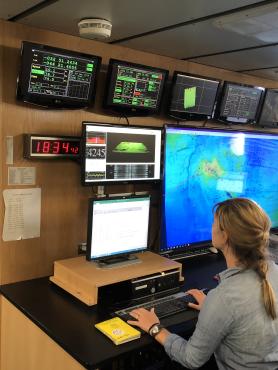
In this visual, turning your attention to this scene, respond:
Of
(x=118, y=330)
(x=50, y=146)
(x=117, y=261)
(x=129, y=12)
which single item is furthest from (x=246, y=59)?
(x=118, y=330)

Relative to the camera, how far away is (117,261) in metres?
2.18

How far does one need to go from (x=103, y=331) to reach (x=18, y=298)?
0.53 m

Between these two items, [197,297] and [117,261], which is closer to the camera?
[197,297]

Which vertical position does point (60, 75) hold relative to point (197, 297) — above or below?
above

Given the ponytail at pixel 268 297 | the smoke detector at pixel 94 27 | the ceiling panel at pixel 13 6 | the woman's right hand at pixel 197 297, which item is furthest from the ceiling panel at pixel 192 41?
the woman's right hand at pixel 197 297

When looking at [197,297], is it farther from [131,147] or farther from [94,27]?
[94,27]

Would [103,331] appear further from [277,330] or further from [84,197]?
[84,197]

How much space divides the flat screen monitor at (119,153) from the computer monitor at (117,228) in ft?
0.58

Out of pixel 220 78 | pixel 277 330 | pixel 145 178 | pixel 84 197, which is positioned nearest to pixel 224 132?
pixel 220 78

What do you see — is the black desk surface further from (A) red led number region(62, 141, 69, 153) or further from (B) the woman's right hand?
(A) red led number region(62, 141, 69, 153)

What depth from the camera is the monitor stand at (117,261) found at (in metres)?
2.12

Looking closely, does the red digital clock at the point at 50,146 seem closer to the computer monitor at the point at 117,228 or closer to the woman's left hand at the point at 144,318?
the computer monitor at the point at 117,228

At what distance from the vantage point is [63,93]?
2076 mm

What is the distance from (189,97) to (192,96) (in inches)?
0.9
